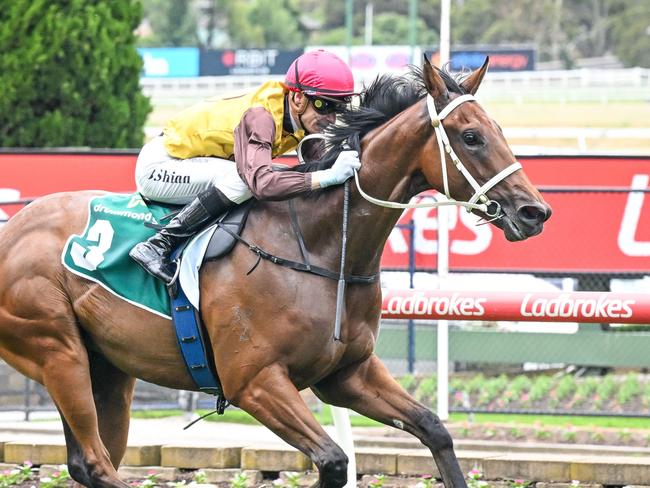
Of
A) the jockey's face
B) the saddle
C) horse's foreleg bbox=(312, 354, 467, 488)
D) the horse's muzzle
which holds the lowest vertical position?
A: horse's foreleg bbox=(312, 354, 467, 488)

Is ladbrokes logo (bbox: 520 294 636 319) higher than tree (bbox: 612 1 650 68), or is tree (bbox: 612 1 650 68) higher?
ladbrokes logo (bbox: 520 294 636 319)

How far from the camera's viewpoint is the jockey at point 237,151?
5059 millimetres

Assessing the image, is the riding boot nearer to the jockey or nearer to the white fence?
the jockey

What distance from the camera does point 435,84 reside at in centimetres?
504

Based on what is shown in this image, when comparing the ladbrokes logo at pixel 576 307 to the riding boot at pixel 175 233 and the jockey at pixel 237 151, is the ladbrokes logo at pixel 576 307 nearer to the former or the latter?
the jockey at pixel 237 151

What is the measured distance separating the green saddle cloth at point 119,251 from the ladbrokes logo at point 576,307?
2353mm

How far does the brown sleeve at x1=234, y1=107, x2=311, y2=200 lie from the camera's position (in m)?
5.00

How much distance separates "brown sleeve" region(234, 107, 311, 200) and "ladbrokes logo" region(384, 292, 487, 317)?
2173mm

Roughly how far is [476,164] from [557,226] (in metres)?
4.46

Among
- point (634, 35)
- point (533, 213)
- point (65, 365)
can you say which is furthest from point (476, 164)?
point (634, 35)

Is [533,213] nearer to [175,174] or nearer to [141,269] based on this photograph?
[175,174]

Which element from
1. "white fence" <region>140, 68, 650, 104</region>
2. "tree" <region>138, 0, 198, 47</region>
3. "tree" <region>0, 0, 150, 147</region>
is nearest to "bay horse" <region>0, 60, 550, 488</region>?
"tree" <region>0, 0, 150, 147</region>

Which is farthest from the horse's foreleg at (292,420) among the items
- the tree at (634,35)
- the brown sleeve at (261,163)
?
the tree at (634,35)

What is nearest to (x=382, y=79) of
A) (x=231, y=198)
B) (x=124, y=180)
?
(x=231, y=198)
